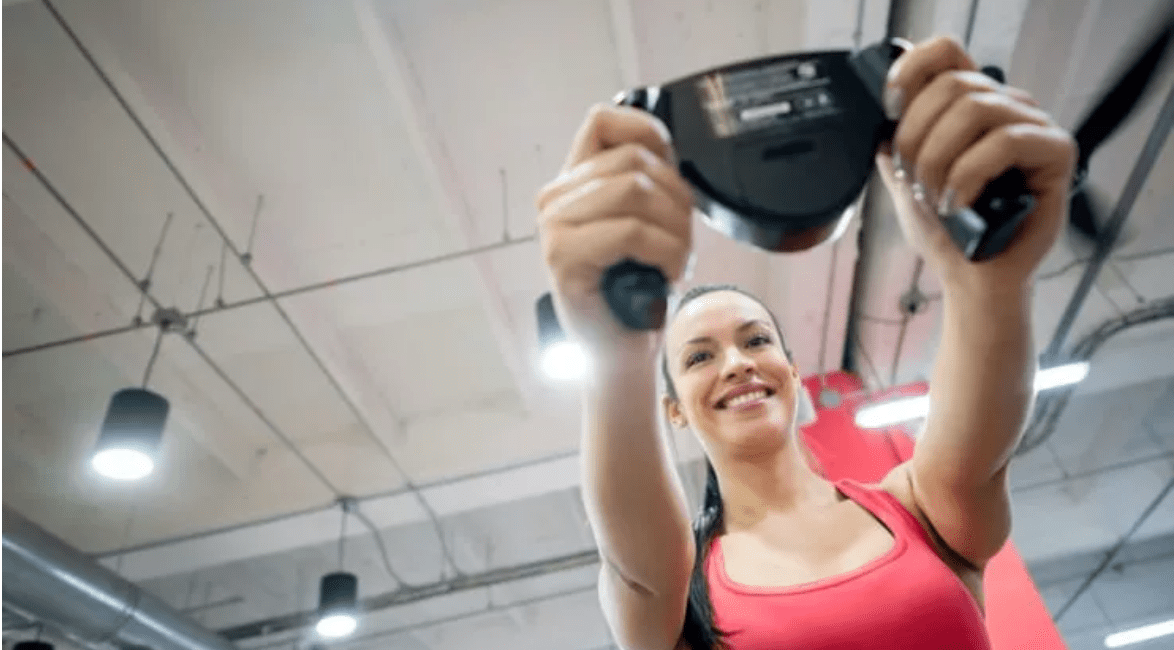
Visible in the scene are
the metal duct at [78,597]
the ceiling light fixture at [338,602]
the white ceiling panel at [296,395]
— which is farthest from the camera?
the ceiling light fixture at [338,602]

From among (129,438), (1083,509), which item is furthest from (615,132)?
(1083,509)

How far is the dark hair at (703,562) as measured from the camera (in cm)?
78

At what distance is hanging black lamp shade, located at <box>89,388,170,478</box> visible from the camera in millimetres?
3359

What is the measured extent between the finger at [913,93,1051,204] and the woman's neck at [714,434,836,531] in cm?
49

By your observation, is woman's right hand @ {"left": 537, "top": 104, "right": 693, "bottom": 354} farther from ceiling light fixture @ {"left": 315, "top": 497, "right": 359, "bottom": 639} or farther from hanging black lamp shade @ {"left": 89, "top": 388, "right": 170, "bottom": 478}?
ceiling light fixture @ {"left": 315, "top": 497, "right": 359, "bottom": 639}

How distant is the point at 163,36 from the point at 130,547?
446 cm

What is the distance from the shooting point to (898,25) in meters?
3.05

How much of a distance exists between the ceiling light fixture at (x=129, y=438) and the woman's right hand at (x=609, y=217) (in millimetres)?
3465

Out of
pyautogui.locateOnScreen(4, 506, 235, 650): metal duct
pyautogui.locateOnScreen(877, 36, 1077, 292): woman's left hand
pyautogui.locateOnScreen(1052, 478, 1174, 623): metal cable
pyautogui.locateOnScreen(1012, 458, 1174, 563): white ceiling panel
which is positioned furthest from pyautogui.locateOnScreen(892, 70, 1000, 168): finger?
pyautogui.locateOnScreen(1052, 478, 1174, 623): metal cable

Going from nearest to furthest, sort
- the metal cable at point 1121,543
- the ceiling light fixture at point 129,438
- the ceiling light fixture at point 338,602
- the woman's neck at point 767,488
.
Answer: the woman's neck at point 767,488 → the ceiling light fixture at point 129,438 → the ceiling light fixture at point 338,602 → the metal cable at point 1121,543

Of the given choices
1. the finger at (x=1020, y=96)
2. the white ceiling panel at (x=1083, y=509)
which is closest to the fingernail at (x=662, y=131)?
the finger at (x=1020, y=96)

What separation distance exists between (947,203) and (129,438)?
3.69 m

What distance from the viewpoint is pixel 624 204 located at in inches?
20.9

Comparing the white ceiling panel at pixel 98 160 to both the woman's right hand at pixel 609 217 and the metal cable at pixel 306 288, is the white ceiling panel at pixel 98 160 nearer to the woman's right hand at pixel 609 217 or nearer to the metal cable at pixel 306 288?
the metal cable at pixel 306 288
